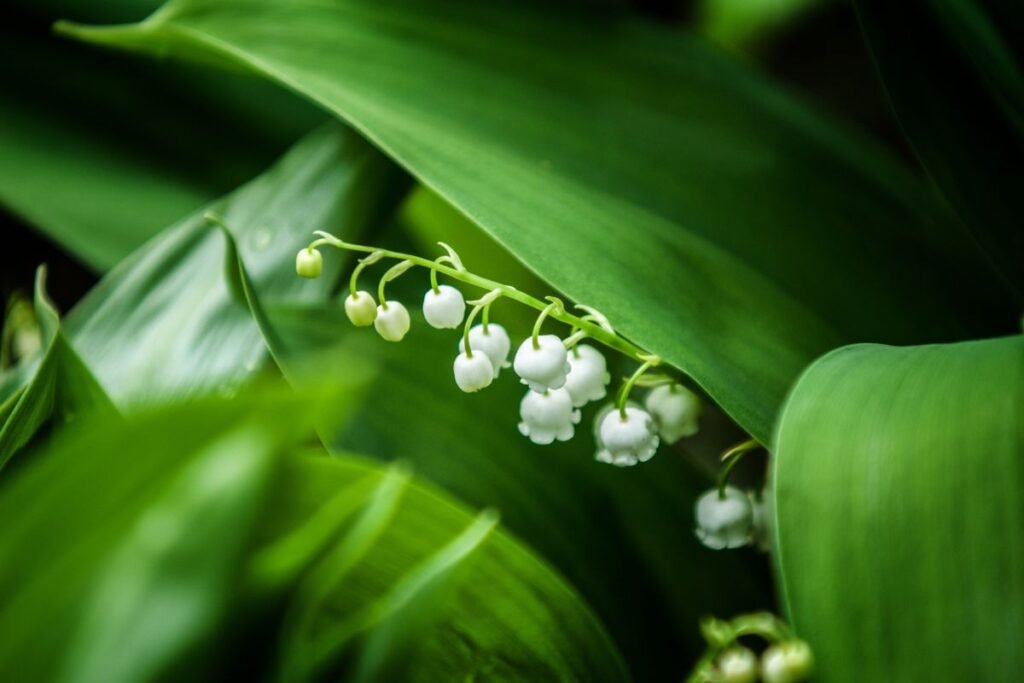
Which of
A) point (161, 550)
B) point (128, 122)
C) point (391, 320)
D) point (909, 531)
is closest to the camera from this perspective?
point (161, 550)

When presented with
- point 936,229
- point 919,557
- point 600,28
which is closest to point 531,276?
point 600,28

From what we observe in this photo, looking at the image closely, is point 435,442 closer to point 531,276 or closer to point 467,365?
point 467,365

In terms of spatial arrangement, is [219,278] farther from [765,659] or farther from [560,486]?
A: [765,659]

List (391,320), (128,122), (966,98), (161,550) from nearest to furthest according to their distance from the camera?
1. (161,550)
2. (391,320)
3. (966,98)
4. (128,122)

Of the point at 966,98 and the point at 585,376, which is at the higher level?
the point at 966,98

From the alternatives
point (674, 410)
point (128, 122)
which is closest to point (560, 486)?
point (674, 410)

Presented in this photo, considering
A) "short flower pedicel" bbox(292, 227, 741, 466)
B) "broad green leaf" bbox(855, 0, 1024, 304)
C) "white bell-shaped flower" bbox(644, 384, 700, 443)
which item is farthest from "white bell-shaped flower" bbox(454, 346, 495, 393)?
"broad green leaf" bbox(855, 0, 1024, 304)
